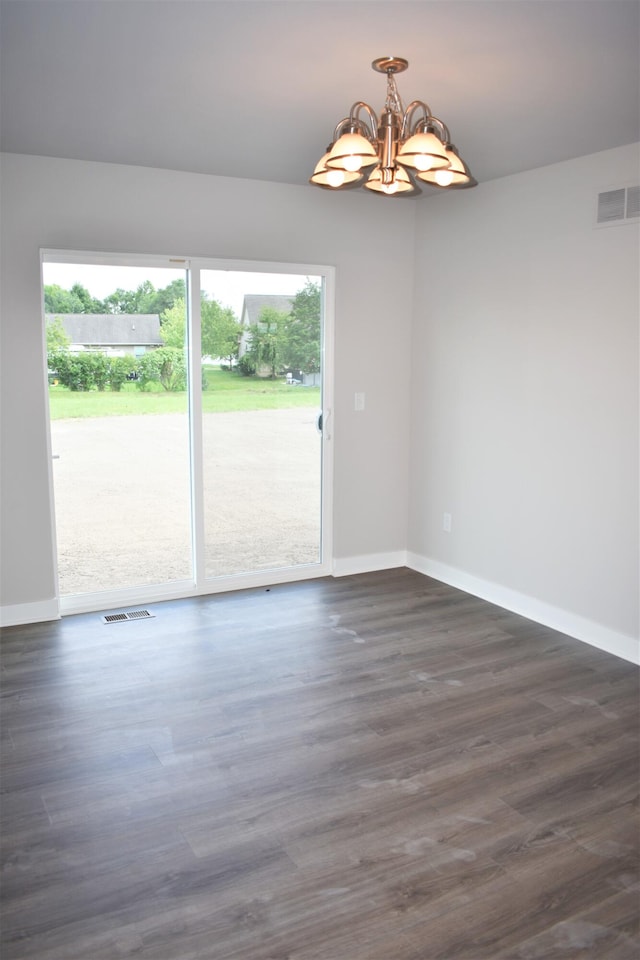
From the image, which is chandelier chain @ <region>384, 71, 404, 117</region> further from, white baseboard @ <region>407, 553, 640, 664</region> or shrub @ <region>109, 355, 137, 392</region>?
white baseboard @ <region>407, 553, 640, 664</region>

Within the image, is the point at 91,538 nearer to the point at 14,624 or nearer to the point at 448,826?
the point at 14,624

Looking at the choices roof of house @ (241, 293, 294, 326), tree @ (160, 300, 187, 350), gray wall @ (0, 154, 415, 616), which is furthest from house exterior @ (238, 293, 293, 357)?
tree @ (160, 300, 187, 350)

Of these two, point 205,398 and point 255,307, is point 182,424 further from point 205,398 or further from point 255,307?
point 255,307

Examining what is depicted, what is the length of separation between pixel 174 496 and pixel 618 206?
3.10 meters

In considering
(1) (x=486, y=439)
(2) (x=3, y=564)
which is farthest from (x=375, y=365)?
(2) (x=3, y=564)

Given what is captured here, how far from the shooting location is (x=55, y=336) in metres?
4.41

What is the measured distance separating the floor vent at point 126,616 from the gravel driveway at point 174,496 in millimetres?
Result: 231

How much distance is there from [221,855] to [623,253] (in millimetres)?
3358

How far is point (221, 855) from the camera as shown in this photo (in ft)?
8.10

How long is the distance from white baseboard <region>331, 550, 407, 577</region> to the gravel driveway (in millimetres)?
191

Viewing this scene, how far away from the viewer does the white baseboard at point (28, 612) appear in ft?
14.4

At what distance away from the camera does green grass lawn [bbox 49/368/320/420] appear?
14.8 feet

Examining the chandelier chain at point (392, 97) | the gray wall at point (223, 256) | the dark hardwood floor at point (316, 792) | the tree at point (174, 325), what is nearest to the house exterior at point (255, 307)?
the gray wall at point (223, 256)

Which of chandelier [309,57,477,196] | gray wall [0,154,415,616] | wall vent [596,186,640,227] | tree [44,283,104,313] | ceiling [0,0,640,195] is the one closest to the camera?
ceiling [0,0,640,195]
